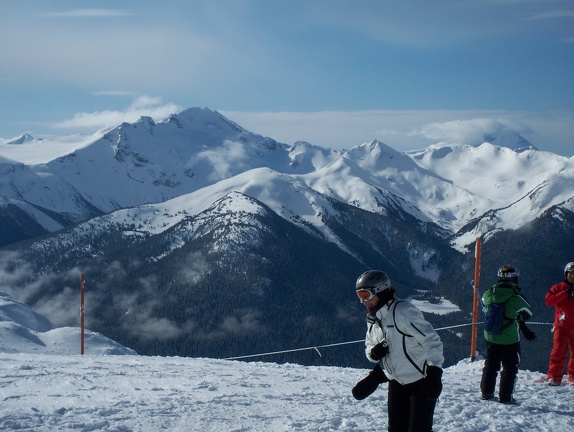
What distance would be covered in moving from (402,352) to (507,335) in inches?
208

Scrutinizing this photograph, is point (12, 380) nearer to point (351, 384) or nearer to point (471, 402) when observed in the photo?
point (351, 384)

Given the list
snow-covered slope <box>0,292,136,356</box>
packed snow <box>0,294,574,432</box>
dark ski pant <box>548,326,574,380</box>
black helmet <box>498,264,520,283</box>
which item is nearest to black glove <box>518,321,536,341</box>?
black helmet <box>498,264,520,283</box>

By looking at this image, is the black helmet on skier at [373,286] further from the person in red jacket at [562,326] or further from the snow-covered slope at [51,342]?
the snow-covered slope at [51,342]

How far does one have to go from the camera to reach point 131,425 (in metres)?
9.96

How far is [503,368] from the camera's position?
12.2 meters

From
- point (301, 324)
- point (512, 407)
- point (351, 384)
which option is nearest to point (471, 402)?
point (512, 407)

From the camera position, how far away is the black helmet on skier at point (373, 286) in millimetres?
7641

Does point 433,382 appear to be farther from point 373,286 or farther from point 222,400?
point 222,400

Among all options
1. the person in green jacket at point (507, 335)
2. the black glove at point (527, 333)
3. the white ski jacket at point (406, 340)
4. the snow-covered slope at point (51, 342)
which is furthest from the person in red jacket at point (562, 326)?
the snow-covered slope at point (51, 342)

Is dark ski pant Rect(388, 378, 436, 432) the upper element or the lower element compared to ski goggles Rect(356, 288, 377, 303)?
lower

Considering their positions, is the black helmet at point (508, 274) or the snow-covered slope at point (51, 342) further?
the snow-covered slope at point (51, 342)

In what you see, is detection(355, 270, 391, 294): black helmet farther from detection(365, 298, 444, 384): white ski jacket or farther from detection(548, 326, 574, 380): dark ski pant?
detection(548, 326, 574, 380): dark ski pant

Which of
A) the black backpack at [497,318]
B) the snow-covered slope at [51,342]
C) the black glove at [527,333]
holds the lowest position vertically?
the snow-covered slope at [51,342]

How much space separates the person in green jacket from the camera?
39.7 feet
